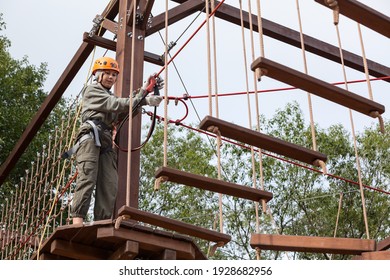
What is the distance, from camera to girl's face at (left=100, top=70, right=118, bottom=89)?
16.0 ft

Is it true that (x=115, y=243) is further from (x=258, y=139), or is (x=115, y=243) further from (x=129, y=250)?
(x=258, y=139)

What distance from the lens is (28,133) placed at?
7121 mm

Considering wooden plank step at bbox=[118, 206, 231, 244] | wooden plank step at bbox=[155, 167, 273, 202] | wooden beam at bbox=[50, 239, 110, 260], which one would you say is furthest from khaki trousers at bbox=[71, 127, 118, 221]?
wooden plank step at bbox=[155, 167, 273, 202]

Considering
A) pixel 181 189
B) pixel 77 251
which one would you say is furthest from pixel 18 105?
pixel 77 251

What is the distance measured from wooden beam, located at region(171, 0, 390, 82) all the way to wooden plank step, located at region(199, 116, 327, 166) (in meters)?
3.18

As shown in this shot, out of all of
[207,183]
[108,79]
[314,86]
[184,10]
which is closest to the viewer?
[314,86]

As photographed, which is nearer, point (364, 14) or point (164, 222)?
point (364, 14)

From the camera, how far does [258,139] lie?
3098mm

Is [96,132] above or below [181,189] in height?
below

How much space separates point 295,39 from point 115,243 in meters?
3.07

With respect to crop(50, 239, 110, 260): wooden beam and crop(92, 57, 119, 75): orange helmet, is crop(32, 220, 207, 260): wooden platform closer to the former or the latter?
crop(50, 239, 110, 260): wooden beam

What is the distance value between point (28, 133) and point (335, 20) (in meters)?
4.61

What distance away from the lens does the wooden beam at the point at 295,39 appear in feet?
20.5

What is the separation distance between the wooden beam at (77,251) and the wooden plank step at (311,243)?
170cm
